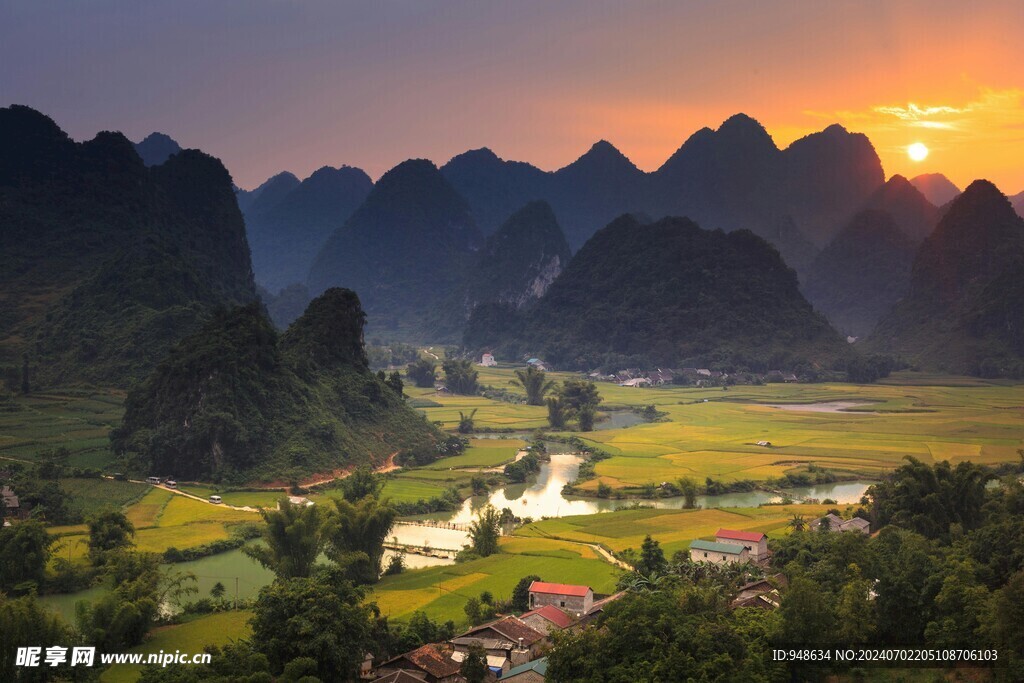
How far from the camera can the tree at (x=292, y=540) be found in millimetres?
19734

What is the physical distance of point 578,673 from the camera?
14.0m

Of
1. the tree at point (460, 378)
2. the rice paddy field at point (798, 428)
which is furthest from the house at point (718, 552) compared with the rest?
the tree at point (460, 378)

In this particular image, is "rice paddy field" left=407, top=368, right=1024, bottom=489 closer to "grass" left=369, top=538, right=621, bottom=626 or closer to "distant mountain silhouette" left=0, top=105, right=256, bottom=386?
"grass" left=369, top=538, right=621, bottom=626

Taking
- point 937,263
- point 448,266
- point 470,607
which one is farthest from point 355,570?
point 448,266

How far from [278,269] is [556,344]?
270ft

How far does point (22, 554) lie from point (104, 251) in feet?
119

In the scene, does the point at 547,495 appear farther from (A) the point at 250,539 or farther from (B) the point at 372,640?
(B) the point at 372,640

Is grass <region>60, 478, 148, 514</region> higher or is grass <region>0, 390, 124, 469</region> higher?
grass <region>0, 390, 124, 469</region>

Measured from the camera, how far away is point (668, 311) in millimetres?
73500

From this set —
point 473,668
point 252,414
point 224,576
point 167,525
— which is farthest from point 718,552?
point 252,414

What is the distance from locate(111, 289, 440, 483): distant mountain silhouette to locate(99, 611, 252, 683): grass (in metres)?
12.6

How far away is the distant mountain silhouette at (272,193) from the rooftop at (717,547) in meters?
151

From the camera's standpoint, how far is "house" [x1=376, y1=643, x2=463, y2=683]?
14.9 meters

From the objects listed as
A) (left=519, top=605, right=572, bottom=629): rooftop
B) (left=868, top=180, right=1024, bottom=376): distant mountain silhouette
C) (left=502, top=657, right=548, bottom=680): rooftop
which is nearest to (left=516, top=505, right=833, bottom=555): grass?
(left=519, top=605, right=572, bottom=629): rooftop
